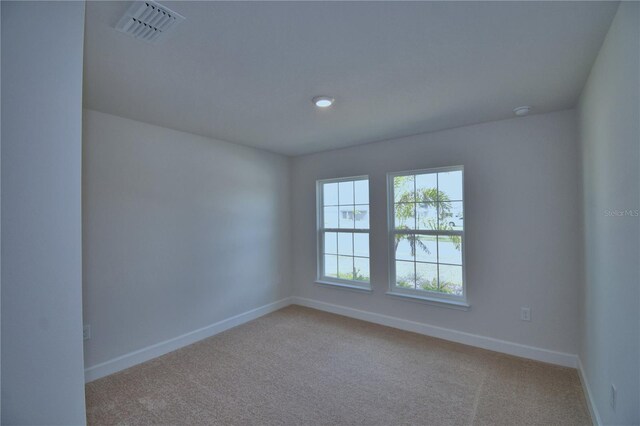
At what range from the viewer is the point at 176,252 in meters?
3.28

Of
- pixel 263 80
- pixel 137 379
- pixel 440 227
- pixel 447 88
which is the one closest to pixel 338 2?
pixel 263 80

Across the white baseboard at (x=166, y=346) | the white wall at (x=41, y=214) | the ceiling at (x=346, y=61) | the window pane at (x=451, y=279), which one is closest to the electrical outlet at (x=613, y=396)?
the window pane at (x=451, y=279)

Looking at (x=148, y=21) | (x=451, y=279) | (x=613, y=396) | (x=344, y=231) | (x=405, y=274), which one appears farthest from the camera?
(x=344, y=231)

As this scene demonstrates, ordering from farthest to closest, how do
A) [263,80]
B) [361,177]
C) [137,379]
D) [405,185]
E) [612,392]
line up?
[361,177] → [405,185] → [137,379] → [263,80] → [612,392]

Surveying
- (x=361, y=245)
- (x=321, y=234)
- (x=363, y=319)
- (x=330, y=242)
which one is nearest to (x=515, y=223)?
(x=361, y=245)

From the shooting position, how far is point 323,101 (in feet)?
8.11

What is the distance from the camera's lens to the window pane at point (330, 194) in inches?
175

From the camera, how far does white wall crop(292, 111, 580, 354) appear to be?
2.79m

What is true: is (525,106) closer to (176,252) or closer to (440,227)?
(440,227)

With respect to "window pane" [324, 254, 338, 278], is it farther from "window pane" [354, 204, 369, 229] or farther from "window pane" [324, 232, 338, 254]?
"window pane" [354, 204, 369, 229]

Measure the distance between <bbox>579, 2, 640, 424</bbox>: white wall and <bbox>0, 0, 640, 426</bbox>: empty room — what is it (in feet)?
0.07

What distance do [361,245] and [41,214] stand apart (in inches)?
141

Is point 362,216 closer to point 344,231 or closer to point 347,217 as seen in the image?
point 347,217

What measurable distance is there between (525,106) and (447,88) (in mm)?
901
